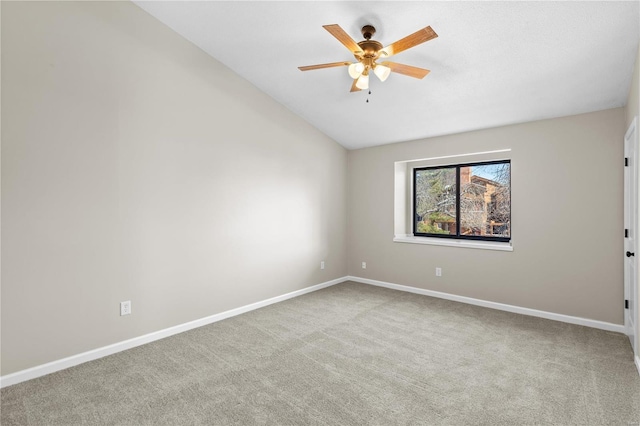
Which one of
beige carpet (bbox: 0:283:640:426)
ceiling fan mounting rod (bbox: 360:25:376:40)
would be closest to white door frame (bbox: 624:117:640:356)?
beige carpet (bbox: 0:283:640:426)

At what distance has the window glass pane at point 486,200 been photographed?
4.53 m

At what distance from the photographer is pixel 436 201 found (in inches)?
205

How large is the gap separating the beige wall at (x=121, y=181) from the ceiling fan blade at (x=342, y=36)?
6.16ft

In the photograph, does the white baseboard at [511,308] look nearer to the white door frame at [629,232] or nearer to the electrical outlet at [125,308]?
the white door frame at [629,232]

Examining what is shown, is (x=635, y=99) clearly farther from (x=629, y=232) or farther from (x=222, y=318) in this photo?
(x=222, y=318)

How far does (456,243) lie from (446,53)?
2544 millimetres

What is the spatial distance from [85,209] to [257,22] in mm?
2246

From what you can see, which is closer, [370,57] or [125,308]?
[370,57]

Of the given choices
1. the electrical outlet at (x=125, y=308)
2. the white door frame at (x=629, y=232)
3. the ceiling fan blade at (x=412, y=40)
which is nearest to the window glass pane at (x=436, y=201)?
the white door frame at (x=629, y=232)

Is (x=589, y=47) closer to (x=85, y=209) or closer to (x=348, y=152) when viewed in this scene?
(x=348, y=152)

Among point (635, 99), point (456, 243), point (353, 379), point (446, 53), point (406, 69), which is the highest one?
point (446, 53)

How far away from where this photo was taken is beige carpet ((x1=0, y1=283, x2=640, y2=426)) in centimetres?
200

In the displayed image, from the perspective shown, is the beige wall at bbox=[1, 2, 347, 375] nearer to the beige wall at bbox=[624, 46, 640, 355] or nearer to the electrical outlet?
the electrical outlet

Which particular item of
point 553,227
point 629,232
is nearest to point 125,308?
point 553,227
